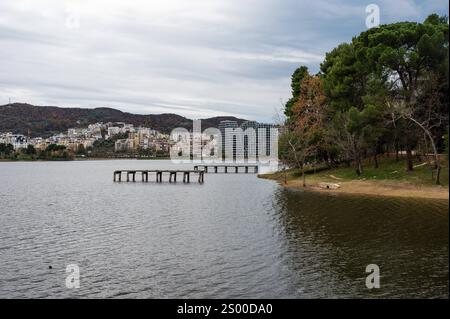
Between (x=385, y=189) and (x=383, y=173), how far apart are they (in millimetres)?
7933

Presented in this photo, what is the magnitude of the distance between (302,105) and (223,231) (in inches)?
1904

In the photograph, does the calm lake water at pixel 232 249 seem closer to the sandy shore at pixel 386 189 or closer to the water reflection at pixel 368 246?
the water reflection at pixel 368 246

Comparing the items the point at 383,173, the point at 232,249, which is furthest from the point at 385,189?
the point at 232,249

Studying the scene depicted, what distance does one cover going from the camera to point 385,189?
51.7 m

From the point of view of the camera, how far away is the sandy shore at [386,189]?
1816 inches

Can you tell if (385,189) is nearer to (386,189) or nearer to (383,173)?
(386,189)

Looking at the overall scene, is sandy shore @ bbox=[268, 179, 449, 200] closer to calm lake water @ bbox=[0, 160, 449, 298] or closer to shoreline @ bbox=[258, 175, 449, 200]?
shoreline @ bbox=[258, 175, 449, 200]

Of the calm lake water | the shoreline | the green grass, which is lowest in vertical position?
the calm lake water

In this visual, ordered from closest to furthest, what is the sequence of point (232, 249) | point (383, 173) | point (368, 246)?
point (368, 246)
point (232, 249)
point (383, 173)

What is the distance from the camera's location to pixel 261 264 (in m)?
23.7

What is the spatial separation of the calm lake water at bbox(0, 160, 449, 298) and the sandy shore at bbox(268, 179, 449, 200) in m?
2.98

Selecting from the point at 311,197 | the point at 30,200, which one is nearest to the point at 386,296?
the point at 311,197

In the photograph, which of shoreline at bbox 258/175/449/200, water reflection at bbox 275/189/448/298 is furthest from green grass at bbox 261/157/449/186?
water reflection at bbox 275/189/448/298

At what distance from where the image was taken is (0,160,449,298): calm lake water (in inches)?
790
